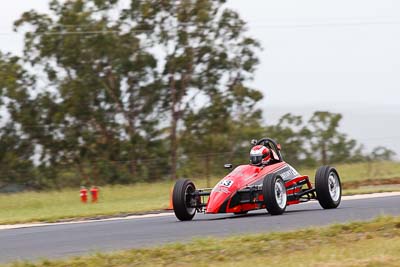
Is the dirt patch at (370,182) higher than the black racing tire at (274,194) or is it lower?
higher

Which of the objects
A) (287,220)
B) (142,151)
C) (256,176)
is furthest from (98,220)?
(142,151)

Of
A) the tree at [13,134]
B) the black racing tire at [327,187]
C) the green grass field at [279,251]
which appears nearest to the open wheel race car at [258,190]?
the black racing tire at [327,187]

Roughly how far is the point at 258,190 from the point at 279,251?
562 centimetres

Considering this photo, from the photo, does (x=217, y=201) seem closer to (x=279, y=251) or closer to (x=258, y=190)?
(x=258, y=190)

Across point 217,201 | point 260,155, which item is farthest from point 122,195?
point 217,201

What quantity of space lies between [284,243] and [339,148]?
32.1 metres

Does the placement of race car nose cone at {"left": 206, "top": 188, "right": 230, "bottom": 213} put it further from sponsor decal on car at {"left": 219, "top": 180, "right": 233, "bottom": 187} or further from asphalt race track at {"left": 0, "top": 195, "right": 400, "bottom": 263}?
asphalt race track at {"left": 0, "top": 195, "right": 400, "bottom": 263}

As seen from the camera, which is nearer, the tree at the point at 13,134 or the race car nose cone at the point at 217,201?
the race car nose cone at the point at 217,201

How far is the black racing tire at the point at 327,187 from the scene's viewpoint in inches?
745

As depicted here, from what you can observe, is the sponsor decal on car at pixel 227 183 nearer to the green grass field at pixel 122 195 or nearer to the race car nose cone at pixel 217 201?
the race car nose cone at pixel 217 201

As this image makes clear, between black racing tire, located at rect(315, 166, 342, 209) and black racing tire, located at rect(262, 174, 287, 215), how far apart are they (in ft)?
3.87

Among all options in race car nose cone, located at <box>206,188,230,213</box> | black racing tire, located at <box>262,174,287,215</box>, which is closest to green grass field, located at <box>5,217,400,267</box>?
black racing tire, located at <box>262,174,287,215</box>

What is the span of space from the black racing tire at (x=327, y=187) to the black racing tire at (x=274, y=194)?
46.4 inches

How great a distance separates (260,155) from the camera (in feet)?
61.6
